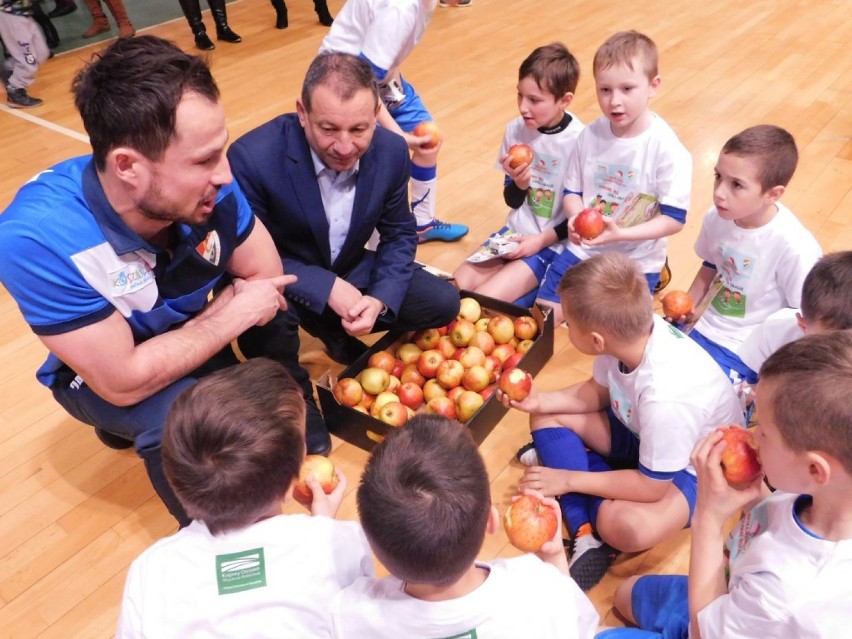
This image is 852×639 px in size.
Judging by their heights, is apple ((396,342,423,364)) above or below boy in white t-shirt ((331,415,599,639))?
below

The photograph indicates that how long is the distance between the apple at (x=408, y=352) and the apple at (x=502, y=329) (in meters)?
0.31

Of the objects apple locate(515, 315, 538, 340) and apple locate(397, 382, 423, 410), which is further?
apple locate(515, 315, 538, 340)

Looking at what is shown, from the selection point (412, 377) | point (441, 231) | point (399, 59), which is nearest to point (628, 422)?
point (412, 377)

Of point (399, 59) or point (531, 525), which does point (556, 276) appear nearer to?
point (399, 59)

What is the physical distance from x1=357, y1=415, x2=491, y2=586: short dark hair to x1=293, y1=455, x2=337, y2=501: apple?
0.66m

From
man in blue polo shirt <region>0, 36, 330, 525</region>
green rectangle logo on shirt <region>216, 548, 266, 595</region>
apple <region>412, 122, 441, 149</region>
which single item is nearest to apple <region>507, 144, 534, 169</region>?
apple <region>412, 122, 441, 149</region>

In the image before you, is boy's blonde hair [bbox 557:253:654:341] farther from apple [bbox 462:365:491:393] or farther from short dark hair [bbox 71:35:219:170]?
short dark hair [bbox 71:35:219:170]

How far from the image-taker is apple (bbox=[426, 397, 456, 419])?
2.38m

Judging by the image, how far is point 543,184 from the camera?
9.75ft

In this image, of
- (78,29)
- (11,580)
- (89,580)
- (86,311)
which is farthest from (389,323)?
(78,29)

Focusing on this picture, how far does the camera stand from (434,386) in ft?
8.16

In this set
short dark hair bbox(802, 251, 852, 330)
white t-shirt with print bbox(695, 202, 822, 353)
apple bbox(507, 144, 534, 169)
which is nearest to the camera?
short dark hair bbox(802, 251, 852, 330)

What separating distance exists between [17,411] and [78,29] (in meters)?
5.62

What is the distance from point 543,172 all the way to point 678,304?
870 millimetres
